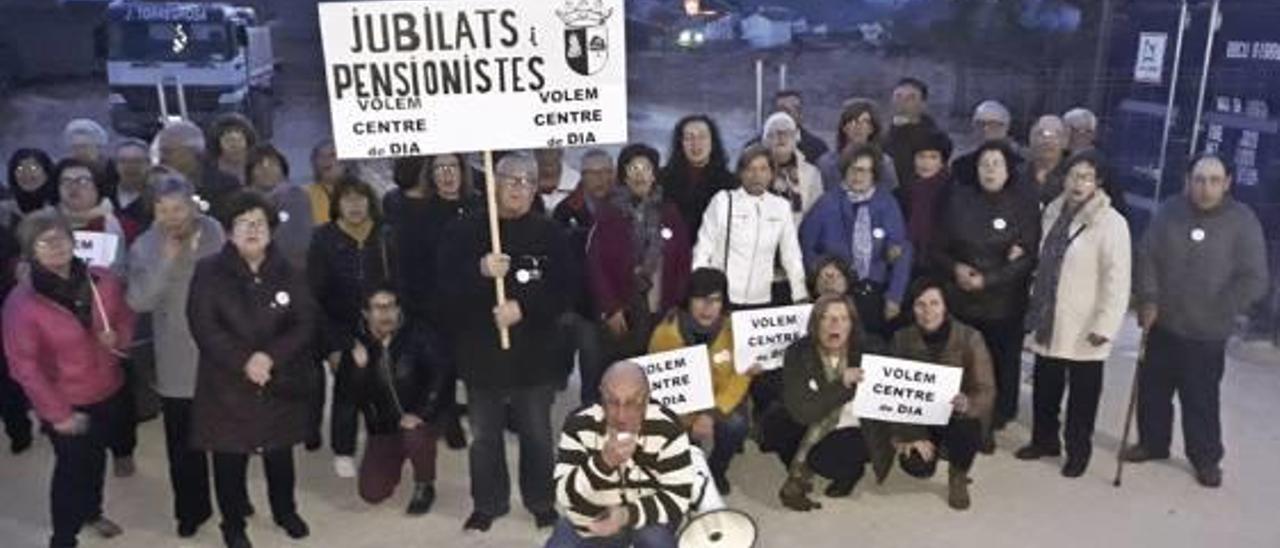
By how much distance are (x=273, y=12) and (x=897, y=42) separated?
11.9 m

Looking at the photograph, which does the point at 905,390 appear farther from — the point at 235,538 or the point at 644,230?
the point at 235,538

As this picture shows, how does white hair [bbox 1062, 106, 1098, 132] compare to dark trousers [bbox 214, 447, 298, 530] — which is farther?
white hair [bbox 1062, 106, 1098, 132]

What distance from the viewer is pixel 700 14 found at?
1997cm

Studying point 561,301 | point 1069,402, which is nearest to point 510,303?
point 561,301

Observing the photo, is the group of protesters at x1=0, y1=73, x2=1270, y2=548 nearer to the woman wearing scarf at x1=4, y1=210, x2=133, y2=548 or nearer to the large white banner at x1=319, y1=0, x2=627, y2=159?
the woman wearing scarf at x1=4, y1=210, x2=133, y2=548

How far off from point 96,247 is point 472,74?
210 cm

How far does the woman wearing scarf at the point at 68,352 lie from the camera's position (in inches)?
175

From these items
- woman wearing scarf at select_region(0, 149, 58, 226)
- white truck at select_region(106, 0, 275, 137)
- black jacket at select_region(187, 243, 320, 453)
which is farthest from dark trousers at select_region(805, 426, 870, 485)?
white truck at select_region(106, 0, 275, 137)

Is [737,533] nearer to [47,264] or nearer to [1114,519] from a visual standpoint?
[1114,519]

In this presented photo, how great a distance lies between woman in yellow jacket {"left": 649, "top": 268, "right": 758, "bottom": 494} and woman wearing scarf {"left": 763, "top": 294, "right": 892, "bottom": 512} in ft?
0.83

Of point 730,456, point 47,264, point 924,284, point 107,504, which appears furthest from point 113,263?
point 924,284

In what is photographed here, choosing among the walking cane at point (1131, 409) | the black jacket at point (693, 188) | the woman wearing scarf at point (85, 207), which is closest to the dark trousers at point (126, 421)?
the woman wearing scarf at point (85, 207)

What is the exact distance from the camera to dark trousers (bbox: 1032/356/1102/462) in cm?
553

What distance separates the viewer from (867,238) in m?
5.70
